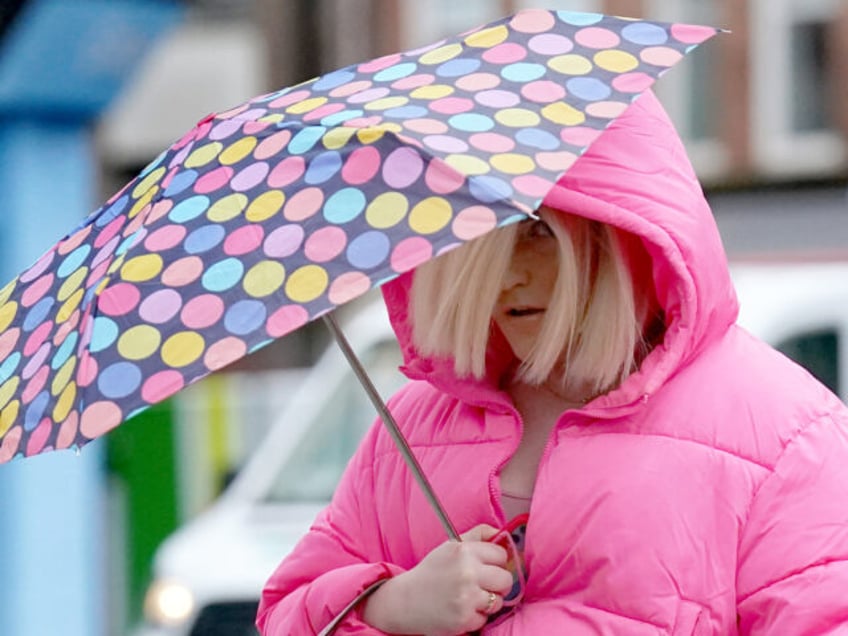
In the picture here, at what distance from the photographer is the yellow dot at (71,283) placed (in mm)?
1992

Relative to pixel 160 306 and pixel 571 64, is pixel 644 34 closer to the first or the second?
pixel 571 64

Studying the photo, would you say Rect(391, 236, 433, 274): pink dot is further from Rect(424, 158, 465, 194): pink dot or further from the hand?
the hand

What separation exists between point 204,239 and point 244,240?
6 centimetres

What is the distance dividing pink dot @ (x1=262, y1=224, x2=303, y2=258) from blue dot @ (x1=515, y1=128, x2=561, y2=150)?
0.84 feet

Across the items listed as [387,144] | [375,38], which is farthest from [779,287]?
[375,38]

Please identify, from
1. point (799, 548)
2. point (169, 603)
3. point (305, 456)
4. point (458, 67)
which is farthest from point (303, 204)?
point (305, 456)

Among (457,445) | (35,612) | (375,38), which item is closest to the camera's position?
(457,445)

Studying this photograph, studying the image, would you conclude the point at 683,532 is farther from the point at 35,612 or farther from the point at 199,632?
the point at 35,612

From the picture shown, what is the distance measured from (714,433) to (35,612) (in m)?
4.67

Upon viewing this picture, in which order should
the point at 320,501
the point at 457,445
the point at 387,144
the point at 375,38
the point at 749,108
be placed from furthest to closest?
the point at 375,38
the point at 749,108
the point at 320,501
the point at 457,445
the point at 387,144

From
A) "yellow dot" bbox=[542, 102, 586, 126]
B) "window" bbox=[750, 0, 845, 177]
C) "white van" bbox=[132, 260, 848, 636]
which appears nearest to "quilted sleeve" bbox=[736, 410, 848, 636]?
"yellow dot" bbox=[542, 102, 586, 126]

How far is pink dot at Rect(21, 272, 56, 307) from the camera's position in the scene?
209 centimetres

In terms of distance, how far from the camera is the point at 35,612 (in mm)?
6176

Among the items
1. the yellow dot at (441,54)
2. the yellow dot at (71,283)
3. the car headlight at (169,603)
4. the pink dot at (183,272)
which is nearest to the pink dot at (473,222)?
the pink dot at (183,272)
